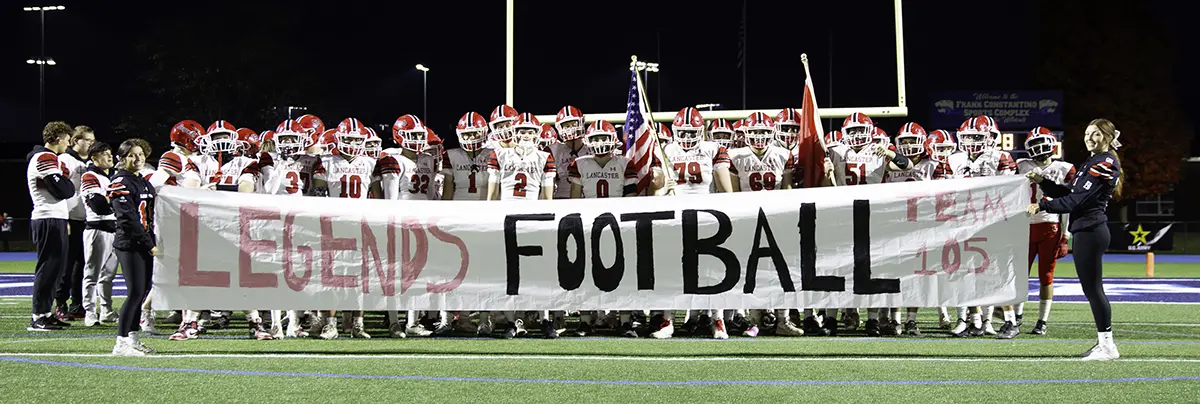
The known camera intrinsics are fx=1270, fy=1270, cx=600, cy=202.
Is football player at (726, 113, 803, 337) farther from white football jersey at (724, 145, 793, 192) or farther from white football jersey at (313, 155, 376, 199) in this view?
white football jersey at (313, 155, 376, 199)

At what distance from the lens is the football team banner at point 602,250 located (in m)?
9.32

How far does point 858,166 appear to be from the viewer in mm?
11289

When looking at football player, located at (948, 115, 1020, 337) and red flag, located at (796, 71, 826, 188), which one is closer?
red flag, located at (796, 71, 826, 188)

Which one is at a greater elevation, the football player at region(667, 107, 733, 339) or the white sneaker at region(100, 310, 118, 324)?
the football player at region(667, 107, 733, 339)

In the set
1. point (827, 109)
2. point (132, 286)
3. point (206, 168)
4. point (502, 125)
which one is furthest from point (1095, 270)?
point (206, 168)

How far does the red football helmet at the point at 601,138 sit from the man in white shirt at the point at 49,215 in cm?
464

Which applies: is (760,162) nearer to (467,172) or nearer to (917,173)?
(917,173)

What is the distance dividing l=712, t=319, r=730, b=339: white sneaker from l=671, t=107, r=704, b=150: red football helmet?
171 centimetres

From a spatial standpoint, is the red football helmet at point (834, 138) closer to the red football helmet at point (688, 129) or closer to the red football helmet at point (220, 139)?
the red football helmet at point (688, 129)

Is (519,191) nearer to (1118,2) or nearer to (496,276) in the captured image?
(496,276)

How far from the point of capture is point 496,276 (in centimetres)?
954

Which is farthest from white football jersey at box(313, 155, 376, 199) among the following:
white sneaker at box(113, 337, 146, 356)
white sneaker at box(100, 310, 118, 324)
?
white sneaker at box(100, 310, 118, 324)

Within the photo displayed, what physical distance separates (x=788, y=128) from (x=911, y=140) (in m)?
1.11

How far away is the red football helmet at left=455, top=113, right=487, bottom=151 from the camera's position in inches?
416
